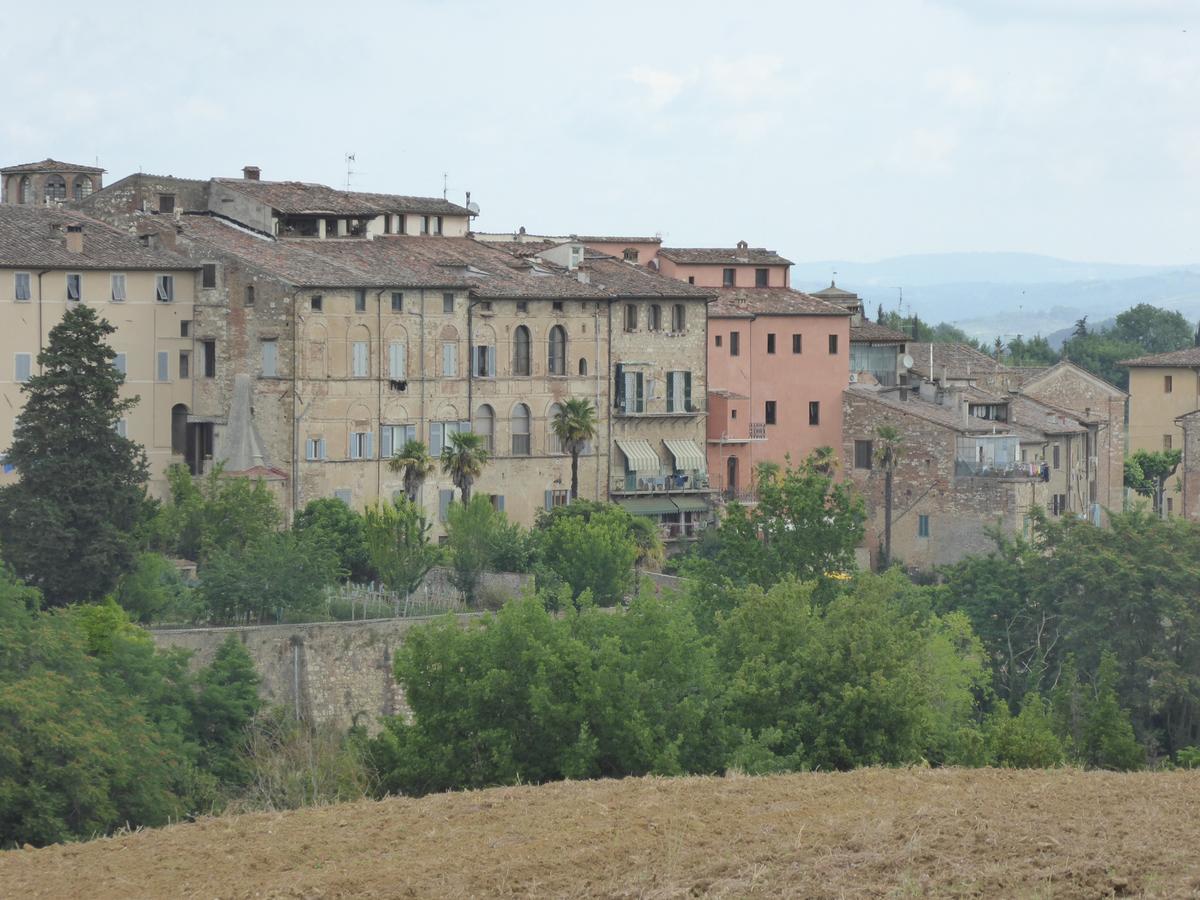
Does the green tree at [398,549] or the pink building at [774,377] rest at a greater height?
the pink building at [774,377]

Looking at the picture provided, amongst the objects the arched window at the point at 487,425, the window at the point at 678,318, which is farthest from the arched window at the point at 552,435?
the window at the point at 678,318

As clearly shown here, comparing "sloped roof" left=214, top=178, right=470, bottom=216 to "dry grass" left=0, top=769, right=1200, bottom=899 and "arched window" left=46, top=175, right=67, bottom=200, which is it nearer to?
"arched window" left=46, top=175, right=67, bottom=200

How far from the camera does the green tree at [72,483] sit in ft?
173

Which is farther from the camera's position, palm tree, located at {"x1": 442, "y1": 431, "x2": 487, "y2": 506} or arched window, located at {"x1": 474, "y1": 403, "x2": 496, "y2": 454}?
arched window, located at {"x1": 474, "y1": 403, "x2": 496, "y2": 454}

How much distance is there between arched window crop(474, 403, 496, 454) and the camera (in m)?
70.8

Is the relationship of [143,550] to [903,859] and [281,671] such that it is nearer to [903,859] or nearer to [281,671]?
[281,671]

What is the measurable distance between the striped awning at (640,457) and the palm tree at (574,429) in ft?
7.34

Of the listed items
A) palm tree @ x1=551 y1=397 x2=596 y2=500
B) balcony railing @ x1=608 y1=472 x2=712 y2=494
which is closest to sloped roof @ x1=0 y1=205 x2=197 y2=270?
palm tree @ x1=551 y1=397 x2=596 y2=500

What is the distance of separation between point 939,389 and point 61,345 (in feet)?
104

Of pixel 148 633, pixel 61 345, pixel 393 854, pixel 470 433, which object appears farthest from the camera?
pixel 470 433

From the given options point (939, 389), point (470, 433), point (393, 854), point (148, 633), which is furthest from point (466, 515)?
point (393, 854)

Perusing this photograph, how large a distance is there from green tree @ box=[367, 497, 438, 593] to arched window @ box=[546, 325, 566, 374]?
1265 cm

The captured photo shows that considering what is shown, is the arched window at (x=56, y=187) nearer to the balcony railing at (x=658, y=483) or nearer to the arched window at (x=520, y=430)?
the arched window at (x=520, y=430)

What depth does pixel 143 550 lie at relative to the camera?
56.2 m
